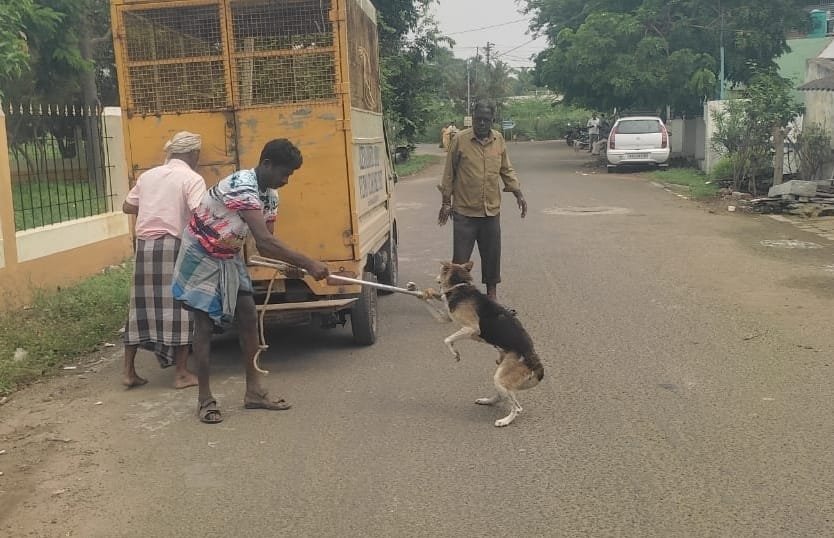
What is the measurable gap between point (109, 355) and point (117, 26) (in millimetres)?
2554

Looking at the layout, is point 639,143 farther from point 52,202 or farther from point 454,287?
point 454,287

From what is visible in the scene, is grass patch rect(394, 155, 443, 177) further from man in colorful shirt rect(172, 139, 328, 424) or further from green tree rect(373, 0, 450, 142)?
man in colorful shirt rect(172, 139, 328, 424)

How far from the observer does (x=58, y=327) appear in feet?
23.6

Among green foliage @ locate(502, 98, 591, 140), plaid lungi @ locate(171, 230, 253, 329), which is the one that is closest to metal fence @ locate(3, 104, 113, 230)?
plaid lungi @ locate(171, 230, 253, 329)

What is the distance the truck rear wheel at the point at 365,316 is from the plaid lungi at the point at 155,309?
1253mm

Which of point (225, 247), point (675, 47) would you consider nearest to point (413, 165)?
point (675, 47)

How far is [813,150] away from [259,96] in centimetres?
1201

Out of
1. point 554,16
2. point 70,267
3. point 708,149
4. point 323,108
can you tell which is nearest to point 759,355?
point 323,108

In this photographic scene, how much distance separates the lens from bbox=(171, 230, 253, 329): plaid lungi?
4.92m

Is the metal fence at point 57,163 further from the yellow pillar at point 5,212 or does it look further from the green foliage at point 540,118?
the green foliage at point 540,118

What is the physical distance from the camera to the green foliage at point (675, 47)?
2333cm

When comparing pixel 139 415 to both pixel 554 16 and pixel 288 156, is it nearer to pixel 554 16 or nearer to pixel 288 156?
pixel 288 156

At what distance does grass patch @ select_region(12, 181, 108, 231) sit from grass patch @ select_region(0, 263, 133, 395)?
75cm

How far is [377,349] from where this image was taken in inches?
260
